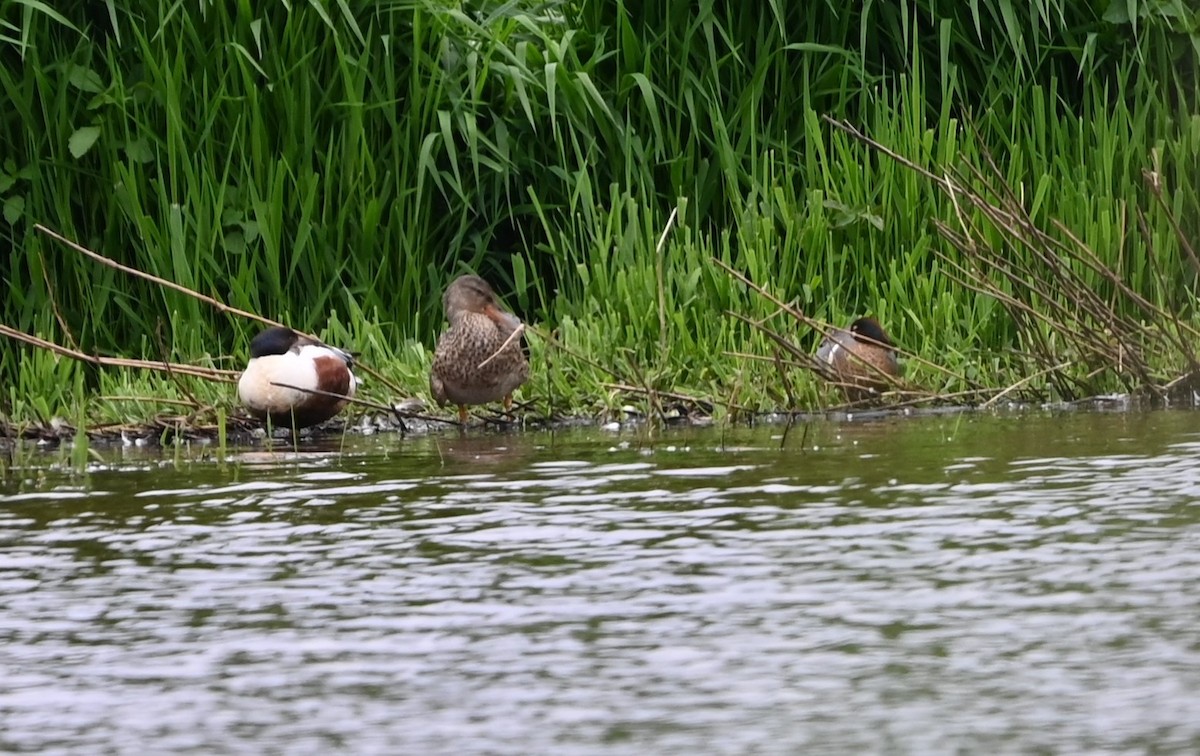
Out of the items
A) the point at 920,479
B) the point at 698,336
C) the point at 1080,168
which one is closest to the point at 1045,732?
the point at 920,479

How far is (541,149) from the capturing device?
801 cm

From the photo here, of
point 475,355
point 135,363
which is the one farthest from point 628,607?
point 135,363

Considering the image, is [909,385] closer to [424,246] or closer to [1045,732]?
[424,246]

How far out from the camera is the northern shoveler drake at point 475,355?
6578mm

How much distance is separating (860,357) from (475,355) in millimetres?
1222

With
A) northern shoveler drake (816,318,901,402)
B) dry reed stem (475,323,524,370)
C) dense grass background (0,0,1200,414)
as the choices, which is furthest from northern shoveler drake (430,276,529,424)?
northern shoveler drake (816,318,901,402)

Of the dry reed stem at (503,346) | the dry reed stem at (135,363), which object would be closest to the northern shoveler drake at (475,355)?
the dry reed stem at (503,346)

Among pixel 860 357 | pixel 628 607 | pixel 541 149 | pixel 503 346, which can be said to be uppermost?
pixel 541 149

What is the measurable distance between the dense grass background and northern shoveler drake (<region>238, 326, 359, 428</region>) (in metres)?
0.51

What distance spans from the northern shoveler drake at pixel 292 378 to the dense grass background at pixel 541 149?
0.51 meters

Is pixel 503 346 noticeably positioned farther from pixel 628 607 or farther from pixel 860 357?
pixel 628 607

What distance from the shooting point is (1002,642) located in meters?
2.88

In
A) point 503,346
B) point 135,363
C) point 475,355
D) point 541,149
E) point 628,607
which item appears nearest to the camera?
point 628,607

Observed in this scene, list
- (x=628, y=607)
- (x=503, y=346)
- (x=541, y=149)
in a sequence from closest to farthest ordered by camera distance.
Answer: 1. (x=628, y=607)
2. (x=503, y=346)
3. (x=541, y=149)
